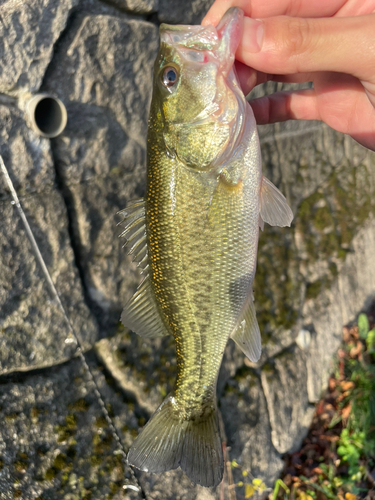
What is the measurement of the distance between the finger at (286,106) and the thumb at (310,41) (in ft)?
2.88

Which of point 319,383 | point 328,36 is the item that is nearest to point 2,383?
point 328,36

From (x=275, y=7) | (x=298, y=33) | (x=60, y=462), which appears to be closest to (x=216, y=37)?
(x=298, y=33)

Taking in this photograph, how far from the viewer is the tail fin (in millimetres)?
1606

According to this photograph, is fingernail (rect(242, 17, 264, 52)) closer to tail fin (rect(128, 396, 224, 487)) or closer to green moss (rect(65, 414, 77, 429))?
tail fin (rect(128, 396, 224, 487))

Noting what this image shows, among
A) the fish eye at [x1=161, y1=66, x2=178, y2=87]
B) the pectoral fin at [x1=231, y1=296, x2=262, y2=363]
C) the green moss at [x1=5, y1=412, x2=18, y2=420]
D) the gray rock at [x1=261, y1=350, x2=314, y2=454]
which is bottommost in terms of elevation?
the gray rock at [x1=261, y1=350, x2=314, y2=454]

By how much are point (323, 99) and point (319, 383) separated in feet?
8.62

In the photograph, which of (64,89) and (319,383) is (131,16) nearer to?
(64,89)

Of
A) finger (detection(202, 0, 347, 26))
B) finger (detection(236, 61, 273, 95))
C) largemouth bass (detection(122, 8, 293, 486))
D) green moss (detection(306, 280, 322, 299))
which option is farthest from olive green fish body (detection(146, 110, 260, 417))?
green moss (detection(306, 280, 322, 299))

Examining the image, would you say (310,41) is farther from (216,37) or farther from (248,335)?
(248,335)

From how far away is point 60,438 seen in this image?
200cm

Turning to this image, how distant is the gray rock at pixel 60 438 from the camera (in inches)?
73.5

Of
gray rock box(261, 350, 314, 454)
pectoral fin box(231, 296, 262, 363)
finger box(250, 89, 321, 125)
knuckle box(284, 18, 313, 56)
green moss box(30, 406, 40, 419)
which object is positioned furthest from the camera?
gray rock box(261, 350, 314, 454)

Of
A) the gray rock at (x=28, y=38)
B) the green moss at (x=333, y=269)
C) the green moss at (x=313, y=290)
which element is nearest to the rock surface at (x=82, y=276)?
the gray rock at (x=28, y=38)

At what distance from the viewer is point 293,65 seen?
4.61 feet
